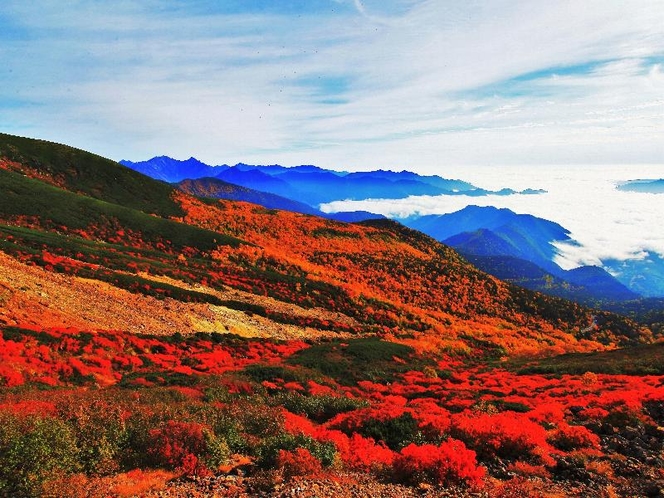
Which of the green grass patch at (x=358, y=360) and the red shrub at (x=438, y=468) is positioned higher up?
the red shrub at (x=438, y=468)

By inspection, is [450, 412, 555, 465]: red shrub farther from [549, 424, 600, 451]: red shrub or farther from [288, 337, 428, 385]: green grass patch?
[288, 337, 428, 385]: green grass patch

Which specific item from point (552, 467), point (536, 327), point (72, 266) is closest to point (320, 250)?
point (536, 327)

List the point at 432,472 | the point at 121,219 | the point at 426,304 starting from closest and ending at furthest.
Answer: the point at 432,472 → the point at 121,219 → the point at 426,304

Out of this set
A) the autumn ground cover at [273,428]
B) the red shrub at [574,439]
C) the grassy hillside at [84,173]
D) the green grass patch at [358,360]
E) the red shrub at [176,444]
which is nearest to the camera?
the autumn ground cover at [273,428]

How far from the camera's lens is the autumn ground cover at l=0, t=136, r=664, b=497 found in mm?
10219

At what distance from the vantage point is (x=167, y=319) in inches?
1564

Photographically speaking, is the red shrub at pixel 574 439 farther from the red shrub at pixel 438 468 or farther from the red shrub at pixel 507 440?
the red shrub at pixel 438 468

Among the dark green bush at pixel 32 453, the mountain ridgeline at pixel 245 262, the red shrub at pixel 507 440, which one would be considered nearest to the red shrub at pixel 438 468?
the red shrub at pixel 507 440

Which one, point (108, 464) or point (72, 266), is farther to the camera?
point (72, 266)

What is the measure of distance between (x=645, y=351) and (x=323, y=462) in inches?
1805

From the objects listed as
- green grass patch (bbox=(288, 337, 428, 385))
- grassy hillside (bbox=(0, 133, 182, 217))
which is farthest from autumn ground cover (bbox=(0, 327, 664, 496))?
grassy hillside (bbox=(0, 133, 182, 217))

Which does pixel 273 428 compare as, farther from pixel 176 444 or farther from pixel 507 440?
pixel 507 440

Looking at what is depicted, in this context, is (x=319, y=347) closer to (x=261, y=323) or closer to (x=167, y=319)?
(x=261, y=323)

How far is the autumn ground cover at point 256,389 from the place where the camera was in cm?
1022
